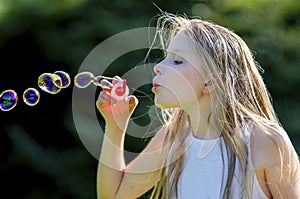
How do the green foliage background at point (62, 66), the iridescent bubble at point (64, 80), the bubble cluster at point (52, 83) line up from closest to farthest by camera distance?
the bubble cluster at point (52, 83) < the iridescent bubble at point (64, 80) < the green foliage background at point (62, 66)

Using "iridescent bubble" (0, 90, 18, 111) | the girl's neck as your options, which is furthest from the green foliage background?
the girl's neck

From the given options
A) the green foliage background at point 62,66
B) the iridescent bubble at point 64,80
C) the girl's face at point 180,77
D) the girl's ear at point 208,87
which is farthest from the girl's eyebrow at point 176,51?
the green foliage background at point 62,66

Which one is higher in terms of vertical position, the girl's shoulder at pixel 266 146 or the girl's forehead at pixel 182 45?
the girl's forehead at pixel 182 45

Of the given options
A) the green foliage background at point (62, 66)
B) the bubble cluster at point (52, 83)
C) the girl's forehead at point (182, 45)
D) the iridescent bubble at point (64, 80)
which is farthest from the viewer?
the green foliage background at point (62, 66)

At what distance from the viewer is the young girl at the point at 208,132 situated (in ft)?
6.86

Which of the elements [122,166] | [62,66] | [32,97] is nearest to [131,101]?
[122,166]

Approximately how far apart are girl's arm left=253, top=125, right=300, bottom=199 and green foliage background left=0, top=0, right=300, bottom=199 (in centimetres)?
221

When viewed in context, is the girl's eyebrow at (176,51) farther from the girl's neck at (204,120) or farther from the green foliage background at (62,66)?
the green foliage background at (62,66)

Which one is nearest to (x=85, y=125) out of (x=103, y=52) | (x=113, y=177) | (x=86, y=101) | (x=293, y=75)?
(x=86, y=101)

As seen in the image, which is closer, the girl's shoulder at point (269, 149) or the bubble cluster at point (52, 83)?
the girl's shoulder at point (269, 149)

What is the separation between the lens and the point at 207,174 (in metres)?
2.15

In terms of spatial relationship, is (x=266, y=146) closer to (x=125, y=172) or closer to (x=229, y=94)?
(x=229, y=94)

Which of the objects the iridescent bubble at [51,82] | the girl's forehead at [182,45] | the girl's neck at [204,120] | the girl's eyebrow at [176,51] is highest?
the girl's forehead at [182,45]

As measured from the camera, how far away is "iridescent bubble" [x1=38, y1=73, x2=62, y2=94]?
8.77 feet
